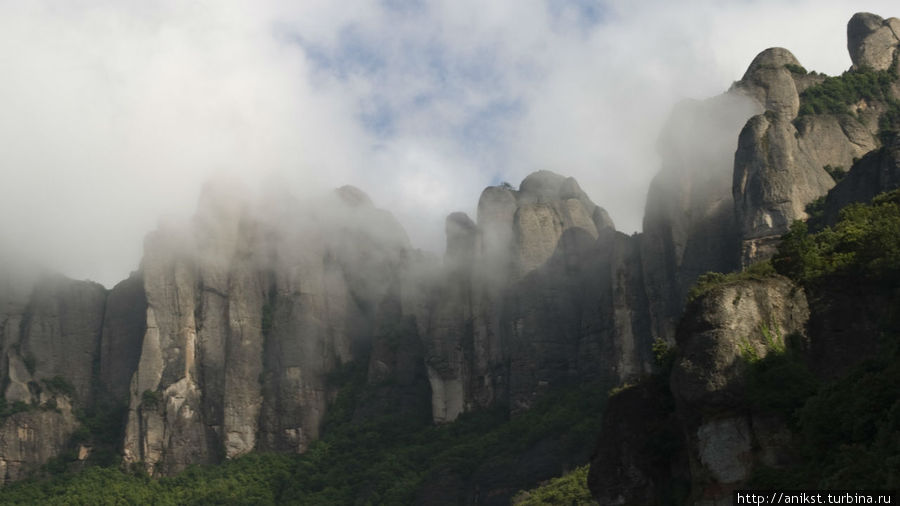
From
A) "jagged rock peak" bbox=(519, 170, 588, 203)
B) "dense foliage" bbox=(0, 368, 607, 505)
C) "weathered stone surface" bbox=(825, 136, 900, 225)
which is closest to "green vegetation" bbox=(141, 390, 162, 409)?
"dense foliage" bbox=(0, 368, 607, 505)

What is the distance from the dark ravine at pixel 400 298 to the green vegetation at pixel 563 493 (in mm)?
8039

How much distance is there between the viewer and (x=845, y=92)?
86625 millimetres

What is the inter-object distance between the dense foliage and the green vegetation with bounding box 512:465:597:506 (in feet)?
13.9

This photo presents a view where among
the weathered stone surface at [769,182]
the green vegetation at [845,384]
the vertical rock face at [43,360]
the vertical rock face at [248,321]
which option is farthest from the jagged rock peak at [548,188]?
the green vegetation at [845,384]

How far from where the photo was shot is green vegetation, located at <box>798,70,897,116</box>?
279ft

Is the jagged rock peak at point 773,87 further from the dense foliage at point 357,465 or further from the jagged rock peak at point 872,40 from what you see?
the dense foliage at point 357,465

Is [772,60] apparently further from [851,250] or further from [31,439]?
[31,439]

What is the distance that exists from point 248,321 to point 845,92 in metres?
41.6

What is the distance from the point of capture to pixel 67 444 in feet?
327

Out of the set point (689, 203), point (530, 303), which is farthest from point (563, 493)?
point (530, 303)

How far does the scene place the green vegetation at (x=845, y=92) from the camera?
84938 millimetres

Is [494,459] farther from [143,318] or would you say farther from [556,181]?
[143,318]

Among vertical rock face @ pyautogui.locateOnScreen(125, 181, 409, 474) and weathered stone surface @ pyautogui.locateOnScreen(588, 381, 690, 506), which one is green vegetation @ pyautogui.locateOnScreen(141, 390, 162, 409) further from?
weathered stone surface @ pyautogui.locateOnScreen(588, 381, 690, 506)

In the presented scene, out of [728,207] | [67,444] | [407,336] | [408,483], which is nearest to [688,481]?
[728,207]
